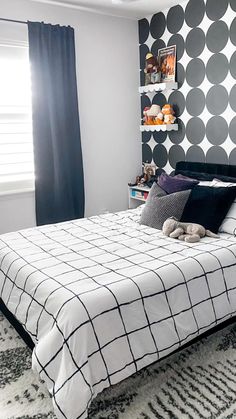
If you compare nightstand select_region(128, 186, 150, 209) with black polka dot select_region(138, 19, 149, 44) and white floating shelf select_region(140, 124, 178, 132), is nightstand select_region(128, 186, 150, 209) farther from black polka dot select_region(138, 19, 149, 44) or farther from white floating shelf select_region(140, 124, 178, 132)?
black polka dot select_region(138, 19, 149, 44)

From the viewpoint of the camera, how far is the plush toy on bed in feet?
8.20

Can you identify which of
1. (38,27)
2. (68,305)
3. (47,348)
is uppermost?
(38,27)

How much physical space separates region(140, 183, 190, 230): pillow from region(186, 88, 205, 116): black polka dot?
46.8 inches

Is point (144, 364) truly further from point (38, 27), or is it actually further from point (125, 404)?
point (38, 27)

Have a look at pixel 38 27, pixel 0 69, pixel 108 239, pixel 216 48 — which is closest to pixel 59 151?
pixel 0 69

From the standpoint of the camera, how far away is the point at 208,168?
349 centimetres

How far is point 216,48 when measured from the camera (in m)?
3.36

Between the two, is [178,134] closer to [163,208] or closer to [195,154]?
[195,154]

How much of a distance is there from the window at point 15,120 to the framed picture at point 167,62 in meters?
1.40

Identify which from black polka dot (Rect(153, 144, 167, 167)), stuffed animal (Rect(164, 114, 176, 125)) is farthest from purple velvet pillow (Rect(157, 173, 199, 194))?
black polka dot (Rect(153, 144, 167, 167))

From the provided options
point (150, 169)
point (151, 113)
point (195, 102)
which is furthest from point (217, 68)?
point (150, 169)

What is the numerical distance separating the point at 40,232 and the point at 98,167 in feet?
5.02

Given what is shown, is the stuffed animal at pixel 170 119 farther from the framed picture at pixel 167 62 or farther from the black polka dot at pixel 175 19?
the black polka dot at pixel 175 19

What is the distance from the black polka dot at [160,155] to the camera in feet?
13.6
